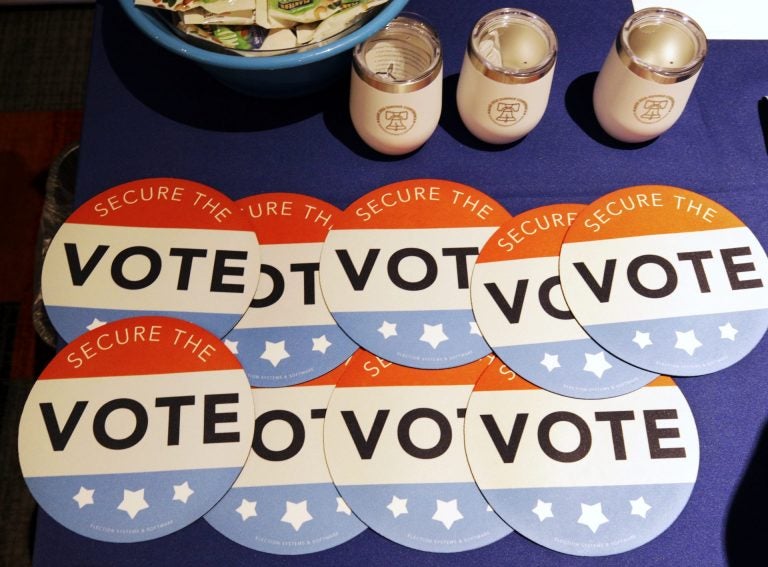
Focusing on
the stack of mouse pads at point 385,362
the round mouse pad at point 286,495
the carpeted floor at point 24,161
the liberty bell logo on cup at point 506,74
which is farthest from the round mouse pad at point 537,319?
the carpeted floor at point 24,161

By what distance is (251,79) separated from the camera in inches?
34.9

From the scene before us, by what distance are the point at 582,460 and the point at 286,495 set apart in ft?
1.11

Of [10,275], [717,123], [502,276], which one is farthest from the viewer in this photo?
[10,275]

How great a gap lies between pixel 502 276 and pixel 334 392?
0.83 ft

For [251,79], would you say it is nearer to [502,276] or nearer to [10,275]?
[502,276]

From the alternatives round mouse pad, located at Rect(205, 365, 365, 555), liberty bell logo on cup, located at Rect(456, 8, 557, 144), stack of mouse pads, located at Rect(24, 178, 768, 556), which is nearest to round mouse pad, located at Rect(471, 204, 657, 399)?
stack of mouse pads, located at Rect(24, 178, 768, 556)

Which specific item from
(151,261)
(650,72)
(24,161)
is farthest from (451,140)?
(24,161)

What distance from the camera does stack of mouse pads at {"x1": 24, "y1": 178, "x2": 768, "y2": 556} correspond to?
768mm

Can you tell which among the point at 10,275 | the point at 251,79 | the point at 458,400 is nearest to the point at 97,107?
the point at 251,79

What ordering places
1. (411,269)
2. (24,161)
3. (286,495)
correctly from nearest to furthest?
(286,495) → (411,269) → (24,161)

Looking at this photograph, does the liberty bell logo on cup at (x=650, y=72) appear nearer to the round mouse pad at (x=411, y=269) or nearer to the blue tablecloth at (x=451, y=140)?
the blue tablecloth at (x=451, y=140)

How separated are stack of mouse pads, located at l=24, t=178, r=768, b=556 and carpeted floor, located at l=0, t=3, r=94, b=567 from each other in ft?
2.81

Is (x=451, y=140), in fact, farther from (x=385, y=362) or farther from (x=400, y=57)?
(x=385, y=362)

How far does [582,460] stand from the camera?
79cm
